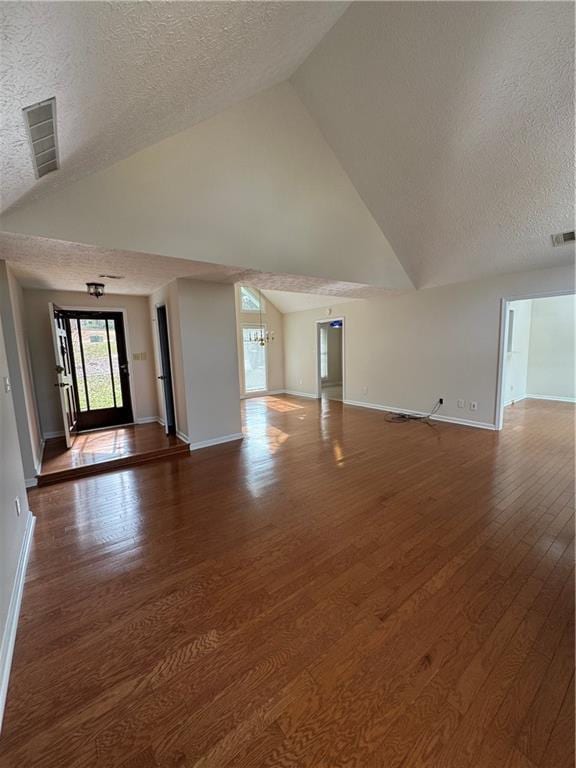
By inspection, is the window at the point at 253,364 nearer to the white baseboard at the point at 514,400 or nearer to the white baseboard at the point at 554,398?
the white baseboard at the point at 514,400

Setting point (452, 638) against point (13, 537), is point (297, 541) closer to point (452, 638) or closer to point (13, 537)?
point (452, 638)

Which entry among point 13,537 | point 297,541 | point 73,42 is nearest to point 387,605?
point 297,541

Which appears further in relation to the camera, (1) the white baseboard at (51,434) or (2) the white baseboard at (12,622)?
(1) the white baseboard at (51,434)

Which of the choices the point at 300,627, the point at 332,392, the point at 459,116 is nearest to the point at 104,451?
the point at 300,627

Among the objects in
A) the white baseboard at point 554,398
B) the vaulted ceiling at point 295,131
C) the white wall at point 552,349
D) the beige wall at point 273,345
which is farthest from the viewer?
the beige wall at point 273,345

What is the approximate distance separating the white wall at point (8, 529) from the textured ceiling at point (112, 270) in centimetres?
102

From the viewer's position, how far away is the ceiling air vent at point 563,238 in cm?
363

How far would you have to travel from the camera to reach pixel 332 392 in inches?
355

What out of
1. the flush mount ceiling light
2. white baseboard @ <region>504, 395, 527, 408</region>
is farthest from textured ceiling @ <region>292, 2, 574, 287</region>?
white baseboard @ <region>504, 395, 527, 408</region>

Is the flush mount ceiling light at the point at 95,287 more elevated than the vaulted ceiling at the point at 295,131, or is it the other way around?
the vaulted ceiling at the point at 295,131

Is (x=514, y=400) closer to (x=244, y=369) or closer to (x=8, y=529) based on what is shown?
(x=244, y=369)

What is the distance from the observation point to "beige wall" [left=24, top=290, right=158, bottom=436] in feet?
15.6

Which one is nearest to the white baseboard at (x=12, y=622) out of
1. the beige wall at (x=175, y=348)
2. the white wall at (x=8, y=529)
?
the white wall at (x=8, y=529)

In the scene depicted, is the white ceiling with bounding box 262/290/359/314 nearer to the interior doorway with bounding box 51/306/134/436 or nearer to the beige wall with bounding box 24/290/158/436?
the beige wall with bounding box 24/290/158/436
